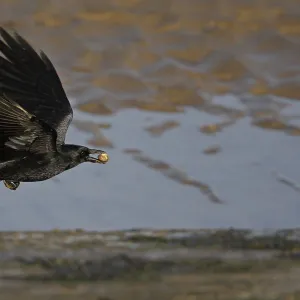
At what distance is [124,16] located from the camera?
11.0 meters

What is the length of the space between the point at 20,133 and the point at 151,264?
73cm

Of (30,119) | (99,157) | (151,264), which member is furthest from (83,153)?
(151,264)

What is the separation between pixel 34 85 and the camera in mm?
5605

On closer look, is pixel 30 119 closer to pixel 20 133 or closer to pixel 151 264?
pixel 20 133

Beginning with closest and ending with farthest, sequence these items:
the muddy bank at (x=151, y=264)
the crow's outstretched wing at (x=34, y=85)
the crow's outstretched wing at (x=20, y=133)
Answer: the muddy bank at (x=151, y=264), the crow's outstretched wing at (x=20, y=133), the crow's outstretched wing at (x=34, y=85)

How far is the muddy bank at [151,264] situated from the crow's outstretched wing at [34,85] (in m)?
0.49

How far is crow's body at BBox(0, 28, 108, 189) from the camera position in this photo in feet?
16.7

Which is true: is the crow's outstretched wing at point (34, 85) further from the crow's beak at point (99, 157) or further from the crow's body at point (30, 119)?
the crow's beak at point (99, 157)

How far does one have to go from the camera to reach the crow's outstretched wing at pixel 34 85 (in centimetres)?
544

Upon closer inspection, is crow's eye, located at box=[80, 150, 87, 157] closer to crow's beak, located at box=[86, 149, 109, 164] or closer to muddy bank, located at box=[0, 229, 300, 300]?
crow's beak, located at box=[86, 149, 109, 164]

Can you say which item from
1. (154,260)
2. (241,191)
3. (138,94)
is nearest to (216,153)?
(241,191)

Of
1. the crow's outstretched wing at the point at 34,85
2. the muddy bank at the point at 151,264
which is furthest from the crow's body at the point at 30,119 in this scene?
the muddy bank at the point at 151,264

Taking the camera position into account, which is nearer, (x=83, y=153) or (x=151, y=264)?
→ (x=151, y=264)

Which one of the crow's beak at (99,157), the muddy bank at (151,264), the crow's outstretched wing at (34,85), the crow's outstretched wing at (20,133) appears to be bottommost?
the muddy bank at (151,264)
